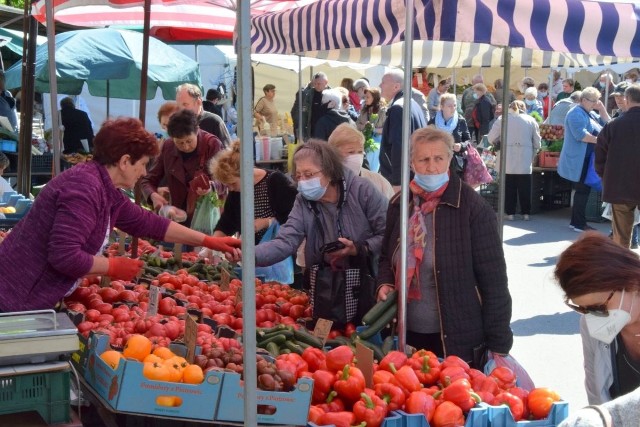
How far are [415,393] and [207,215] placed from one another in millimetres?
3591

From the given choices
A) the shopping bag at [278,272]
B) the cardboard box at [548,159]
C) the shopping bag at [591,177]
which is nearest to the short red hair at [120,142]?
the shopping bag at [278,272]

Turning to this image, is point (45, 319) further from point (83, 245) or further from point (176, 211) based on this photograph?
point (176, 211)

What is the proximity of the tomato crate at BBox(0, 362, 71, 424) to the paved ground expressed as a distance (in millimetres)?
1814

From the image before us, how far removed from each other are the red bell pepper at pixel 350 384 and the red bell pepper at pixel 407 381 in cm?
16

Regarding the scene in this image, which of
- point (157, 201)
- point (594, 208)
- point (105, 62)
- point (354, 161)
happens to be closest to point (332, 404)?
point (354, 161)

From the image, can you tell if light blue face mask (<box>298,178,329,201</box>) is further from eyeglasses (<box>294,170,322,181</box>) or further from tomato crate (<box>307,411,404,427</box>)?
tomato crate (<box>307,411,404,427</box>)

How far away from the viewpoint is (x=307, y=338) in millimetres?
4000

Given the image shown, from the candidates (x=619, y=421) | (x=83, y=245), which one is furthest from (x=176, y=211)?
(x=619, y=421)

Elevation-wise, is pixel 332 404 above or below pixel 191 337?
below

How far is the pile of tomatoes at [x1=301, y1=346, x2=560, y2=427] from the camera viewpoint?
314 centimetres

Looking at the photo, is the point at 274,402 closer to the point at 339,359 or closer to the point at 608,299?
the point at 339,359

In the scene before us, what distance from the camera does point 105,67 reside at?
12.2 meters

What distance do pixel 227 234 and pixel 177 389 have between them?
281cm

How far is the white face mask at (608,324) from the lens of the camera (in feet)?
9.37
